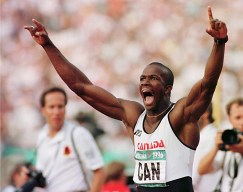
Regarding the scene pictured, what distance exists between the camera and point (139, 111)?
23.8 ft

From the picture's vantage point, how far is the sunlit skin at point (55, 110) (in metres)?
9.67

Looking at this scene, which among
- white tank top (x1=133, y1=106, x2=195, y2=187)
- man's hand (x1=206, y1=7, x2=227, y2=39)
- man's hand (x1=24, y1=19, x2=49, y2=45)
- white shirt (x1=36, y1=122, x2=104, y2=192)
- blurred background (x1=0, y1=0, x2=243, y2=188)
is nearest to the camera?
man's hand (x1=206, y1=7, x2=227, y2=39)

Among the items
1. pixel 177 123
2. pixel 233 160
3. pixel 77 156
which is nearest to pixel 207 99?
pixel 177 123

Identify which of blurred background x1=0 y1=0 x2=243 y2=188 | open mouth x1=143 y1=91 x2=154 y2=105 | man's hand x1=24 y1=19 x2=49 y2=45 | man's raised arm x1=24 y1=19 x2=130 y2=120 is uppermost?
blurred background x1=0 y1=0 x2=243 y2=188

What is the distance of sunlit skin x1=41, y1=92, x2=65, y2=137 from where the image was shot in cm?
967

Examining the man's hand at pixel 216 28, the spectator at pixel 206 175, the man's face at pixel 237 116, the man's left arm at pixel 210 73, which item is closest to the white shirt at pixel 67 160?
the spectator at pixel 206 175

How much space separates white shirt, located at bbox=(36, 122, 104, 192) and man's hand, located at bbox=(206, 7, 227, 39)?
11.1ft

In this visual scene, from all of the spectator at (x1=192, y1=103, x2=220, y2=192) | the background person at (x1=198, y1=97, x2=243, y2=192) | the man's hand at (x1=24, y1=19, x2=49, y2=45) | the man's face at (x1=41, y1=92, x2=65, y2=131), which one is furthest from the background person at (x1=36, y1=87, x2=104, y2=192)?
the man's hand at (x1=24, y1=19, x2=49, y2=45)

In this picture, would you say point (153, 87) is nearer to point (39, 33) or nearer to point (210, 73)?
point (210, 73)

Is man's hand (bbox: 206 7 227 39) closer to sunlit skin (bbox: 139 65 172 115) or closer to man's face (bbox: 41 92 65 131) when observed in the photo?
sunlit skin (bbox: 139 65 172 115)

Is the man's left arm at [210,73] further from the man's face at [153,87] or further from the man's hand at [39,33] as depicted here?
the man's hand at [39,33]

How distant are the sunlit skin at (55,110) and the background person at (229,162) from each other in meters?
1.71

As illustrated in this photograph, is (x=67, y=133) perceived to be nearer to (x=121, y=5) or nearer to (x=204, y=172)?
(x=204, y=172)

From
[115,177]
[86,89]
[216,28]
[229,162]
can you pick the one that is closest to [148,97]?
[86,89]
